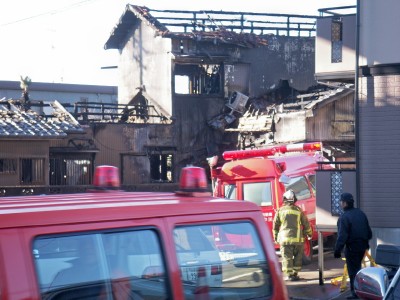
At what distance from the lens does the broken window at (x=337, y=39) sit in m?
14.5

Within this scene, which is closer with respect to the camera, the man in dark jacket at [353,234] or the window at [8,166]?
the man in dark jacket at [353,234]

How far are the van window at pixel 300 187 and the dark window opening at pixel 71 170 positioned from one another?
38.8 ft

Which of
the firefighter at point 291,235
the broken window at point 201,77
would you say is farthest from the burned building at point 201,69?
the firefighter at point 291,235

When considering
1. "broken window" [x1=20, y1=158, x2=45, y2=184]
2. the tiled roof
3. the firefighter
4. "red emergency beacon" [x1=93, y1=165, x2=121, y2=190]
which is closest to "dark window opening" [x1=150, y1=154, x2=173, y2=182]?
the tiled roof

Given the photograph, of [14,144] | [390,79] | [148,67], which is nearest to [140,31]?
[148,67]

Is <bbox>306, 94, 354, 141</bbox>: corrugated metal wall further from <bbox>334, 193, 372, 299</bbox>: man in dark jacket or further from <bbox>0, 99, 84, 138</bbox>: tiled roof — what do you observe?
<bbox>334, 193, 372, 299</bbox>: man in dark jacket

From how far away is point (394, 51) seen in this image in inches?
518

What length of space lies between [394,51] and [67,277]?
10330 mm

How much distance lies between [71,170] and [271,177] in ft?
41.0

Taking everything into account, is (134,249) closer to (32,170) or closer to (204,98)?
(32,170)

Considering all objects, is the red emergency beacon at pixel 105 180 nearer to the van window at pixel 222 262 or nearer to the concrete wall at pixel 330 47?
the van window at pixel 222 262

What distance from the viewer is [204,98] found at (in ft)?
112

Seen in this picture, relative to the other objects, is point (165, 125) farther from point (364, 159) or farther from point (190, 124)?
point (364, 159)

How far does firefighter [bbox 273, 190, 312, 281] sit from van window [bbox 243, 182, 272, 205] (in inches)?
93.7
